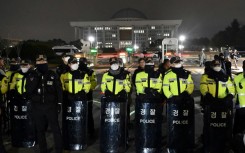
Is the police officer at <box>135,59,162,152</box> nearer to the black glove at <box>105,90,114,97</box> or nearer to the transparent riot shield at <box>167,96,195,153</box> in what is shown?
the transparent riot shield at <box>167,96,195,153</box>

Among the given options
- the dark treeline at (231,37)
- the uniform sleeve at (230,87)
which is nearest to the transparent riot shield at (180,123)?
the uniform sleeve at (230,87)

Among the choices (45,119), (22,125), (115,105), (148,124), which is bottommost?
(22,125)

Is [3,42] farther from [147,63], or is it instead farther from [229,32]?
[229,32]

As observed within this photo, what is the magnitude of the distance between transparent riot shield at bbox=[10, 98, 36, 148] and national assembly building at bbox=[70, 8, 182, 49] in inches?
4909

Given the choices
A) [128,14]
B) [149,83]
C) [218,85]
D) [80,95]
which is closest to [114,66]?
[149,83]

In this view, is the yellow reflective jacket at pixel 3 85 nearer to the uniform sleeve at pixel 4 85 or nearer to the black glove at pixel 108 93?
the uniform sleeve at pixel 4 85

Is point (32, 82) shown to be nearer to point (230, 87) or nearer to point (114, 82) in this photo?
point (114, 82)

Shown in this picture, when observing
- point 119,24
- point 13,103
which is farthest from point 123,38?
point 13,103

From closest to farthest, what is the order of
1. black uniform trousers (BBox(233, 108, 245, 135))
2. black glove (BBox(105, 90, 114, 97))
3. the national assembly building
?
black uniform trousers (BBox(233, 108, 245, 135))
black glove (BBox(105, 90, 114, 97))
the national assembly building

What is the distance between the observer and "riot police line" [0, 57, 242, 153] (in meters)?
7.20

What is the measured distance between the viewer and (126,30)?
457ft

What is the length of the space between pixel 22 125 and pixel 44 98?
1.44m

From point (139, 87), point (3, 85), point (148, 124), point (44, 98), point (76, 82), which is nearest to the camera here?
point (44, 98)

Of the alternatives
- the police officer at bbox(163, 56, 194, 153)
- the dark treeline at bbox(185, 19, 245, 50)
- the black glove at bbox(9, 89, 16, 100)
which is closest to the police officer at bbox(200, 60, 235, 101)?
the police officer at bbox(163, 56, 194, 153)
